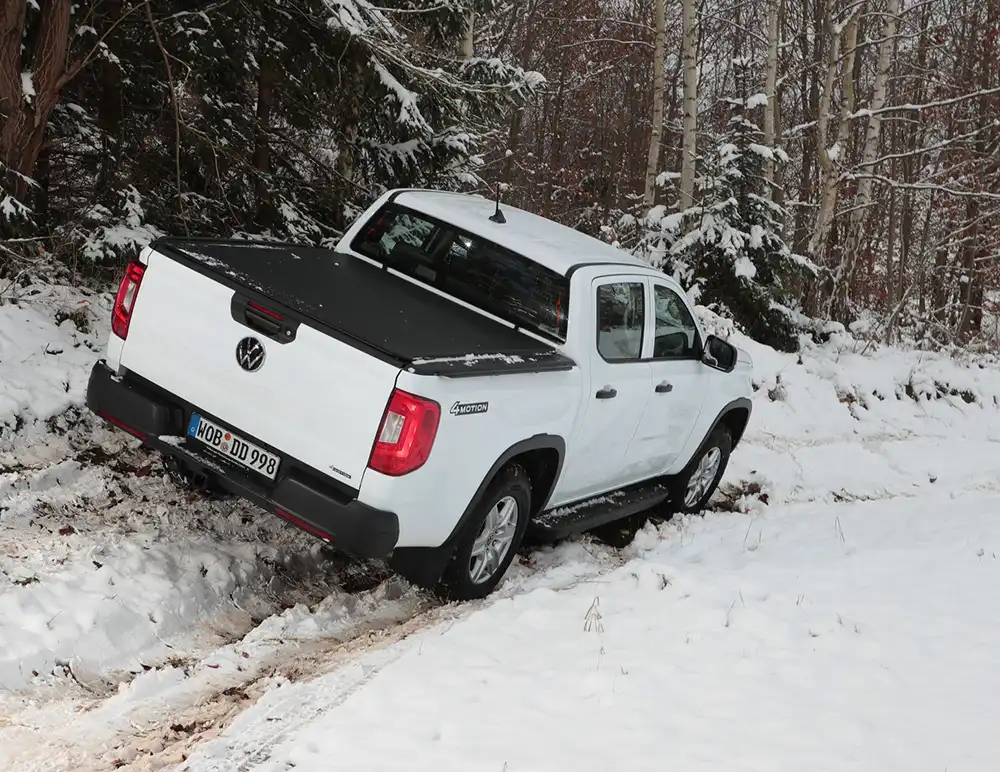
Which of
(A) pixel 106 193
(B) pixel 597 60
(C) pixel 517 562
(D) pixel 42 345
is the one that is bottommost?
(C) pixel 517 562

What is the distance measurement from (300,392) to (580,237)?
3152mm

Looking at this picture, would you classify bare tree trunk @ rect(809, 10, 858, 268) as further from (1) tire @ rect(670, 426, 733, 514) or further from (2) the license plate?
(2) the license plate

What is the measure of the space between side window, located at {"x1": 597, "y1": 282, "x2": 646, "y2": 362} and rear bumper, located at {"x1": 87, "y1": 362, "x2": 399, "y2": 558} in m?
2.10

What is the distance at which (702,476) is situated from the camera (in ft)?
26.6

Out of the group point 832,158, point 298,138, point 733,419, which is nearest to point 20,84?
point 298,138

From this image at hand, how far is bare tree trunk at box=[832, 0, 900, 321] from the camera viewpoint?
16969mm

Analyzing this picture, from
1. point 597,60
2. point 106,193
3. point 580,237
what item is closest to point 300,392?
point 580,237

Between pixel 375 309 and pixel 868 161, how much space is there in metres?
14.6

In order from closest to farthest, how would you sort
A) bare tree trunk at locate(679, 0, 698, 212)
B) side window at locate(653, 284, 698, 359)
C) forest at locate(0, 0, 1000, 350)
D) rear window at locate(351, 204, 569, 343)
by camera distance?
rear window at locate(351, 204, 569, 343), side window at locate(653, 284, 698, 359), forest at locate(0, 0, 1000, 350), bare tree trunk at locate(679, 0, 698, 212)

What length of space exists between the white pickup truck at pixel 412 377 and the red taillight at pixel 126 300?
0.04 feet

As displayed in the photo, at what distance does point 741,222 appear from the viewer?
525 inches

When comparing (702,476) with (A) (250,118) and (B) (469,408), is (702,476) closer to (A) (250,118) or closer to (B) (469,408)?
(B) (469,408)

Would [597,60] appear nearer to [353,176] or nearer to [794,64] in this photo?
[794,64]

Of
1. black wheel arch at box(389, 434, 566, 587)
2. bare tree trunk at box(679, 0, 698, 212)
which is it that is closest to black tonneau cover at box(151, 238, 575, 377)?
black wheel arch at box(389, 434, 566, 587)
